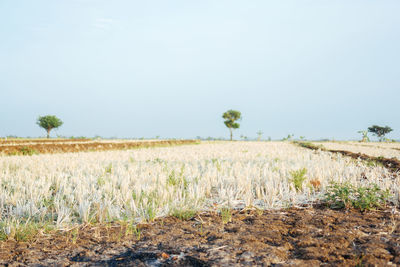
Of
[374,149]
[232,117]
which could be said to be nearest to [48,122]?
[232,117]

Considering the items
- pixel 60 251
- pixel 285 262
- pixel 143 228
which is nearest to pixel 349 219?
pixel 285 262

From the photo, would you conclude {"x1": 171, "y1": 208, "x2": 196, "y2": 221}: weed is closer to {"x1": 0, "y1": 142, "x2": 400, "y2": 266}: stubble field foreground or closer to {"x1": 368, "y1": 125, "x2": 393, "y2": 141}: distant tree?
{"x1": 0, "y1": 142, "x2": 400, "y2": 266}: stubble field foreground

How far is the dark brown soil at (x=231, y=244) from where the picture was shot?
263 centimetres

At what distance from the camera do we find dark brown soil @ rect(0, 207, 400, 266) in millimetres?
2635

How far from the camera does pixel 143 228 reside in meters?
3.65

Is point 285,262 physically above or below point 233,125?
below

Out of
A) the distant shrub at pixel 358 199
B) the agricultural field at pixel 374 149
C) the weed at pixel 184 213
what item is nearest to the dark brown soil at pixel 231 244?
the weed at pixel 184 213

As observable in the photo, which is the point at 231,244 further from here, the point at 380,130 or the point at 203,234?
the point at 380,130

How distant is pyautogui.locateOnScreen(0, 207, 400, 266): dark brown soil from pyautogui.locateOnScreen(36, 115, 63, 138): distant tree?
66506 mm

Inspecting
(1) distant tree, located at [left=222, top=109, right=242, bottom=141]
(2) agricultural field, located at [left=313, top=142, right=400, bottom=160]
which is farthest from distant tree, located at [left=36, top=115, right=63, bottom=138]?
(2) agricultural field, located at [left=313, top=142, right=400, bottom=160]

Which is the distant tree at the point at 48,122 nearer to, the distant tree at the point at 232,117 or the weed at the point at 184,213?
the distant tree at the point at 232,117

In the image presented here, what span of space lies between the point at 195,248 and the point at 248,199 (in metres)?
1.72

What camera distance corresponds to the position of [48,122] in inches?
2496

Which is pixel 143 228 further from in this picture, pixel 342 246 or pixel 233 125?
pixel 233 125
